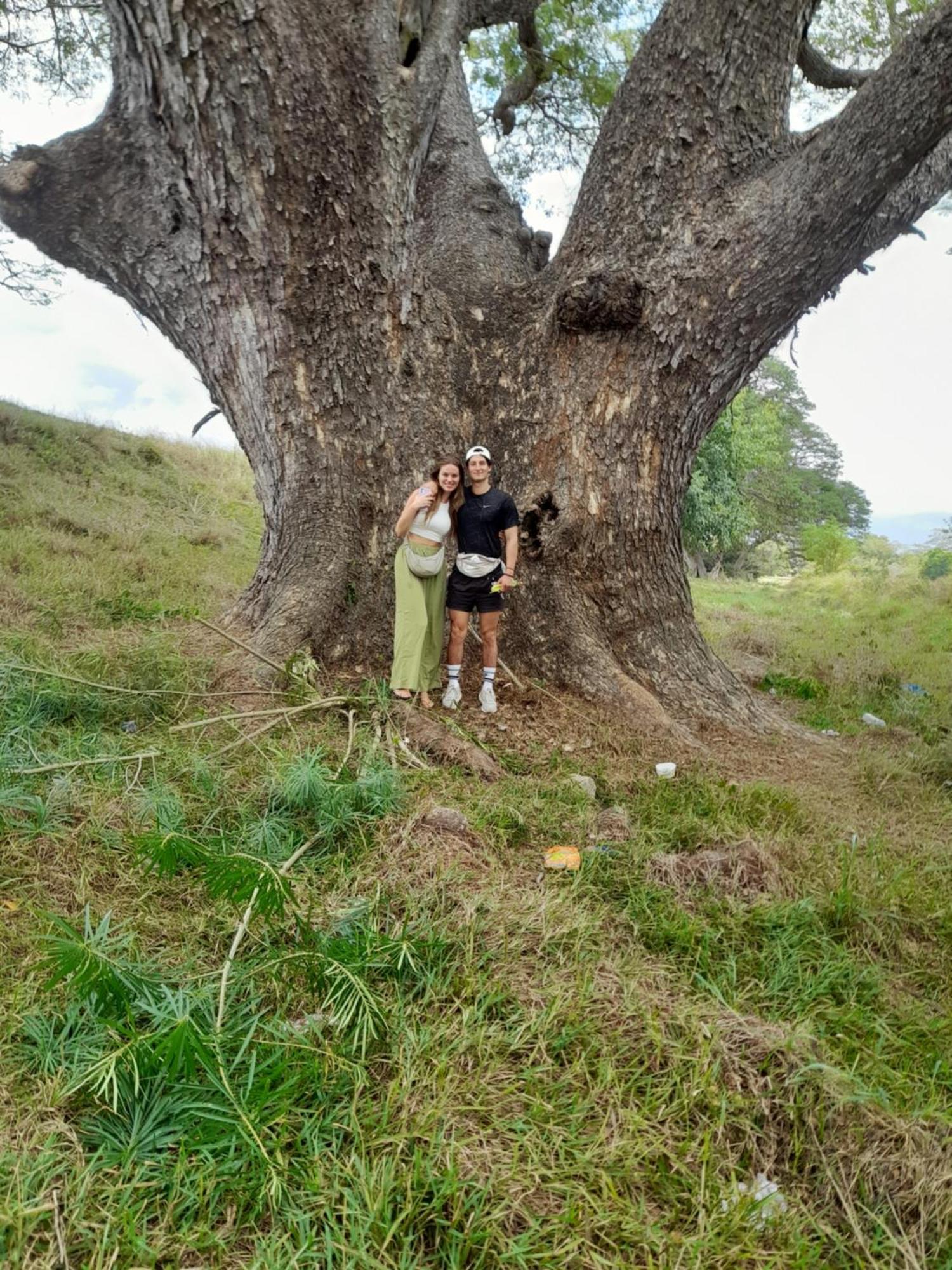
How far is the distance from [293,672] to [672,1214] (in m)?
2.84

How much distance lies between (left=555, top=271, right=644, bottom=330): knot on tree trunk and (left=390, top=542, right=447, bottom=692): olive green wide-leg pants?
1.56 m

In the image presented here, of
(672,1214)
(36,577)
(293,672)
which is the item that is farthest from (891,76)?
(36,577)

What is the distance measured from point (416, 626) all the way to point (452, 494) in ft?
2.50

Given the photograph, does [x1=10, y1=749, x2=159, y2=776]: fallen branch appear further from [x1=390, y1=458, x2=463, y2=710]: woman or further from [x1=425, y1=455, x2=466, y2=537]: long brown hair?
[x1=425, y1=455, x2=466, y2=537]: long brown hair

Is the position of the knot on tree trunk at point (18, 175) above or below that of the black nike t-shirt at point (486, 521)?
above

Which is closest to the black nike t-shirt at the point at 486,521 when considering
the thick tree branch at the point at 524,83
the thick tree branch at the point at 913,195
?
the thick tree branch at the point at 913,195

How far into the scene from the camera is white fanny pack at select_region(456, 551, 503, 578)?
13.6 feet

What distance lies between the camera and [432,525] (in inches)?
160

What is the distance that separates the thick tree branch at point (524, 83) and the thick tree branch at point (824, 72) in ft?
9.50

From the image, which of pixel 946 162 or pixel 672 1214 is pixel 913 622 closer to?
pixel 946 162

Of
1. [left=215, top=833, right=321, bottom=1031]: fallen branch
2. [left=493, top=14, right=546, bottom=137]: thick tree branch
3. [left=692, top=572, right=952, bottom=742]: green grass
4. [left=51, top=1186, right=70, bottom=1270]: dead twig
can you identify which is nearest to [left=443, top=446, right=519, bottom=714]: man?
[left=215, top=833, right=321, bottom=1031]: fallen branch

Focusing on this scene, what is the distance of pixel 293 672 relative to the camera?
381cm

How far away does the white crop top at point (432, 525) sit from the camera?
13.3 ft

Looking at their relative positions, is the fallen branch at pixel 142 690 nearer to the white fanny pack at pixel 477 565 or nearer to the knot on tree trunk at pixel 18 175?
the white fanny pack at pixel 477 565
